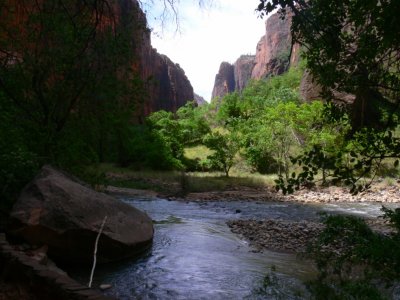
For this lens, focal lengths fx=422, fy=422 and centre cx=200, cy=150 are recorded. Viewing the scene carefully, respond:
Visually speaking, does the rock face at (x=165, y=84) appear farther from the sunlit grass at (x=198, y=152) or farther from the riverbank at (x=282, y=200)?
the riverbank at (x=282, y=200)

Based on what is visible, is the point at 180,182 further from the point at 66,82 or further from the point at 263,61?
the point at 263,61

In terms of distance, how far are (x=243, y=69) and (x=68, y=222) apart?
119 m

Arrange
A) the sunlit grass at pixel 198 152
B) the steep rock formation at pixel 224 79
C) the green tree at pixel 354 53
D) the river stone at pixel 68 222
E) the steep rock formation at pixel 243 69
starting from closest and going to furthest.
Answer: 1. the green tree at pixel 354 53
2. the river stone at pixel 68 222
3. the sunlit grass at pixel 198 152
4. the steep rock formation at pixel 243 69
5. the steep rock formation at pixel 224 79

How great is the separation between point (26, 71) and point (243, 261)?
21.9 feet

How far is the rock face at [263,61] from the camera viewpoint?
91625mm

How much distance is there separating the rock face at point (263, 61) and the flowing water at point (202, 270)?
70.9 meters

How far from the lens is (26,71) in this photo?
32.8ft

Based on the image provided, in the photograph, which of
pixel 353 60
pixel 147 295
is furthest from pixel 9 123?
pixel 353 60

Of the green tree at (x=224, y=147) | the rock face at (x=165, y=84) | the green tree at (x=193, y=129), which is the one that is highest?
the rock face at (x=165, y=84)

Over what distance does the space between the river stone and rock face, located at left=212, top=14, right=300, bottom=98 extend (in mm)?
73617

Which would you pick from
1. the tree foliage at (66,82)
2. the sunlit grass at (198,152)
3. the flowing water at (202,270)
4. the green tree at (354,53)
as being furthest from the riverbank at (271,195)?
the green tree at (354,53)

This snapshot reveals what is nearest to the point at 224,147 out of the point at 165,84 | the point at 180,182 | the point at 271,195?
the point at 180,182

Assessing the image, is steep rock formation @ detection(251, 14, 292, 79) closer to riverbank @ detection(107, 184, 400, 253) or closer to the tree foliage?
riverbank @ detection(107, 184, 400, 253)

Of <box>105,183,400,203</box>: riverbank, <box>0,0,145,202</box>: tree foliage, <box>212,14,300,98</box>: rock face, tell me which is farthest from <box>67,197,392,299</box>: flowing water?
<box>212,14,300,98</box>: rock face
